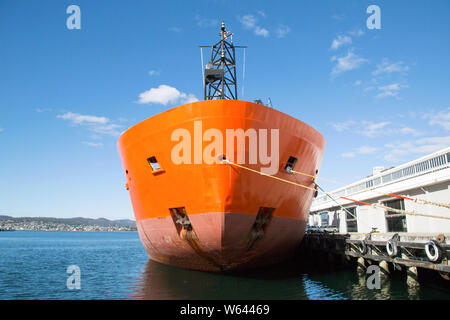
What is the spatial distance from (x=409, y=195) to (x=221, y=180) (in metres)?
9.92

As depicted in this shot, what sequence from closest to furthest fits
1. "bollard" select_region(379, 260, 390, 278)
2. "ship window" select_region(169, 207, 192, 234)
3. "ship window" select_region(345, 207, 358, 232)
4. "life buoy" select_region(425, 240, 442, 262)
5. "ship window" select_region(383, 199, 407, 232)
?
1. "life buoy" select_region(425, 240, 442, 262)
2. "ship window" select_region(169, 207, 192, 234)
3. "bollard" select_region(379, 260, 390, 278)
4. "ship window" select_region(383, 199, 407, 232)
5. "ship window" select_region(345, 207, 358, 232)

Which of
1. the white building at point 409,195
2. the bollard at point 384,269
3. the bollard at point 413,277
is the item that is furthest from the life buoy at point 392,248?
the white building at point 409,195

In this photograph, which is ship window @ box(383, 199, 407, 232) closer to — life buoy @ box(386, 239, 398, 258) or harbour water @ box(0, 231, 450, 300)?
harbour water @ box(0, 231, 450, 300)

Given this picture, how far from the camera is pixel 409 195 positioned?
12.7 m

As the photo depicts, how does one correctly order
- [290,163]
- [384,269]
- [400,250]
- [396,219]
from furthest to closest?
[396,219]
[290,163]
[384,269]
[400,250]

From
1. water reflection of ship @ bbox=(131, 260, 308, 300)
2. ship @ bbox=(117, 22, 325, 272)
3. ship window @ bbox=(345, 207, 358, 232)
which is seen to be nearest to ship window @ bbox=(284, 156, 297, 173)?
ship @ bbox=(117, 22, 325, 272)

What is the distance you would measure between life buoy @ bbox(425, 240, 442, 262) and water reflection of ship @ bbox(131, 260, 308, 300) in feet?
10.5

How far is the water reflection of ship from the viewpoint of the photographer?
7191 millimetres

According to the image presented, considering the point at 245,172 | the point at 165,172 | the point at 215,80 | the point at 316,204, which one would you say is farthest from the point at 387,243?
the point at 316,204

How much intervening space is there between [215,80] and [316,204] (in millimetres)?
17884

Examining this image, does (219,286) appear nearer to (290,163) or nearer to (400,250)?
(290,163)

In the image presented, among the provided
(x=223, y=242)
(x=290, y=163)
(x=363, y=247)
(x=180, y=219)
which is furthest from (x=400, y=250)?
(x=180, y=219)

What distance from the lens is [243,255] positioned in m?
8.41

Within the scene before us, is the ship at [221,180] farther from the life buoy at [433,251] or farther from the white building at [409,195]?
the life buoy at [433,251]
